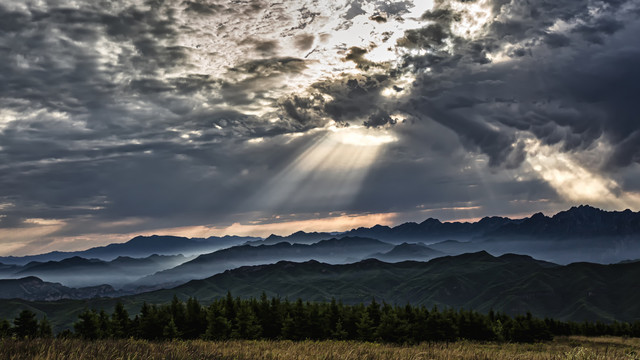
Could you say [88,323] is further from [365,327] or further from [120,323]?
[365,327]

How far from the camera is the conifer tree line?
4112 cm

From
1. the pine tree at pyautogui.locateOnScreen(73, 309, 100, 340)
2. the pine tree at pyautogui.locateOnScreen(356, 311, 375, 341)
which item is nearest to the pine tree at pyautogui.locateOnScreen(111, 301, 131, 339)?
the pine tree at pyautogui.locateOnScreen(73, 309, 100, 340)

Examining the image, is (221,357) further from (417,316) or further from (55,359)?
(417,316)

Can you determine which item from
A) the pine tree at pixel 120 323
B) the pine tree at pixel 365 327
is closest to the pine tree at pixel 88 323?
the pine tree at pixel 120 323

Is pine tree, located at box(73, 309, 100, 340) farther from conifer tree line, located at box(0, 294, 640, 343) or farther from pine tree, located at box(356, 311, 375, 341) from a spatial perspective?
pine tree, located at box(356, 311, 375, 341)

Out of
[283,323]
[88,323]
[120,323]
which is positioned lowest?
[283,323]

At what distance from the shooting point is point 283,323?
45062 mm

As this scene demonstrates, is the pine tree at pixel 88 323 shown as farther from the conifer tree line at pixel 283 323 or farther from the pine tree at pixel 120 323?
the pine tree at pixel 120 323

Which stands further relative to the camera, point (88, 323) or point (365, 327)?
point (88, 323)

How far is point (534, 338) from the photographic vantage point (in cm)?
4356

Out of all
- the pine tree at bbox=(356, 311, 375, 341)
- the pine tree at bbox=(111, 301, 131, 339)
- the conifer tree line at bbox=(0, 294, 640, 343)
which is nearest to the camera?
the conifer tree line at bbox=(0, 294, 640, 343)

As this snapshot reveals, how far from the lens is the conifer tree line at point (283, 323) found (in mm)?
41125

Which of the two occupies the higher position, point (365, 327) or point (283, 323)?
point (283, 323)

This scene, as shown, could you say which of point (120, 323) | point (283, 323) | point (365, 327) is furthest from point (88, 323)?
point (365, 327)
